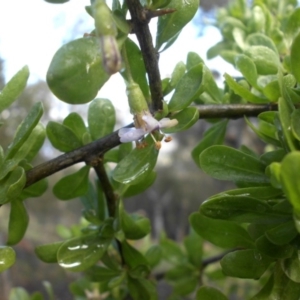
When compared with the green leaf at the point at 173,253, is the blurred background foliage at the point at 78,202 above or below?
below

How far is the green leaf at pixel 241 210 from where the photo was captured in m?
0.26

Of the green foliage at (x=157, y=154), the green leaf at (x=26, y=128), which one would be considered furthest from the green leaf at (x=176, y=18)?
the green leaf at (x=26, y=128)

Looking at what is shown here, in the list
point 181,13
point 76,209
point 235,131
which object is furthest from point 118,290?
point 76,209

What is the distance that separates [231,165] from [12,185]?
0.52 feet

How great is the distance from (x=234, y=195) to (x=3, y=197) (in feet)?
0.55

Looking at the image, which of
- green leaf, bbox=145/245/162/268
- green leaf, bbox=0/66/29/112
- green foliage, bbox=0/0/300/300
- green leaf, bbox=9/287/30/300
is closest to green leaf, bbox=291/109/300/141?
green foliage, bbox=0/0/300/300

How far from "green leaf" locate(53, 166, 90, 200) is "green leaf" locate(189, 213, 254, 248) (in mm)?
114

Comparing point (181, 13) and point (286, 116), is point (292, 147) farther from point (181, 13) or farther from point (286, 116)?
point (181, 13)

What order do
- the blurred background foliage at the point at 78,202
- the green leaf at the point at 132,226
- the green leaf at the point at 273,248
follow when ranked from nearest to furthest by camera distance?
the green leaf at the point at 273,248 → the green leaf at the point at 132,226 → the blurred background foliage at the point at 78,202

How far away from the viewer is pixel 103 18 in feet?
0.72

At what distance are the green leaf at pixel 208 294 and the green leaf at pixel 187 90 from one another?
134mm

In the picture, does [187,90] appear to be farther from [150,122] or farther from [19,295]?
[19,295]

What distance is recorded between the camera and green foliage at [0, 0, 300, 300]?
0.26m

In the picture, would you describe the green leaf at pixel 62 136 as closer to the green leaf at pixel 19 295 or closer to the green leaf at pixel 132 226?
the green leaf at pixel 132 226
